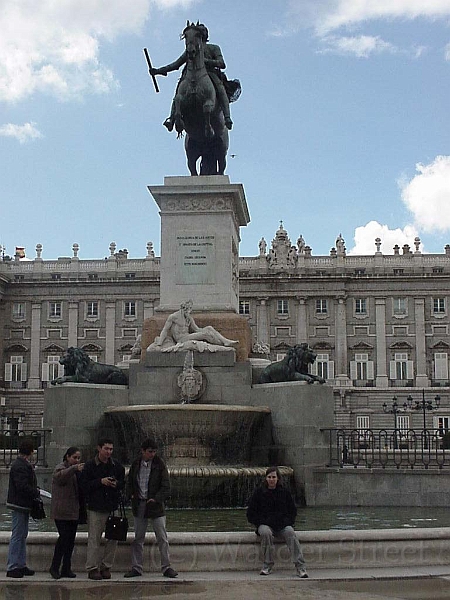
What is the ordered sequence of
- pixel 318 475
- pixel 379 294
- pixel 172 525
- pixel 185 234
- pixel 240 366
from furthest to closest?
pixel 379 294
pixel 185 234
pixel 240 366
pixel 318 475
pixel 172 525

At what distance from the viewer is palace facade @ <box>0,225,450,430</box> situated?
94688mm

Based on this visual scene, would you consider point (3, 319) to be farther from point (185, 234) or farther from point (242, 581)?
point (242, 581)

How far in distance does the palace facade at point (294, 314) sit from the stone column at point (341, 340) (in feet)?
0.33

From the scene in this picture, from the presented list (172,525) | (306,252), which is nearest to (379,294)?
(306,252)

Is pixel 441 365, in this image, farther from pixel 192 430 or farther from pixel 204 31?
pixel 192 430

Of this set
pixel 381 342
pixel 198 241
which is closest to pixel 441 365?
pixel 381 342

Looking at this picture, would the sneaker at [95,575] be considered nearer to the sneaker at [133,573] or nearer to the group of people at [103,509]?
the group of people at [103,509]

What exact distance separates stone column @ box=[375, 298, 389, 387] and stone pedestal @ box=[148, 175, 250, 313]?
76429mm

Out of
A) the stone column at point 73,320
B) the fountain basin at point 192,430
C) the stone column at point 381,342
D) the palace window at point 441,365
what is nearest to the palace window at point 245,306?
the stone column at point 381,342

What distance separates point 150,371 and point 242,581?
9.69 metres

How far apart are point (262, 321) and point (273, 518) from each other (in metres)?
87.5

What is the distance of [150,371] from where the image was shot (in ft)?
60.8

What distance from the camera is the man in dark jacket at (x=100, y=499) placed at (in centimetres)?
941

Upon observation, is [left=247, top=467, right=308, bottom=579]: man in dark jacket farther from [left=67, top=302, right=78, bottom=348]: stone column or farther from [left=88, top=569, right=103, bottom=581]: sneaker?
Answer: [left=67, top=302, right=78, bottom=348]: stone column
